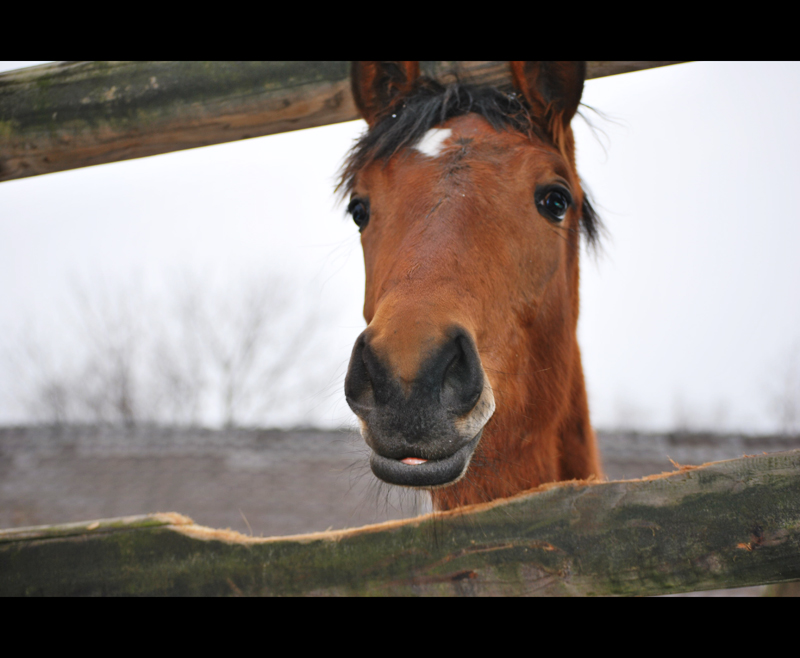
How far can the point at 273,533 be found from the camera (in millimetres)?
7914

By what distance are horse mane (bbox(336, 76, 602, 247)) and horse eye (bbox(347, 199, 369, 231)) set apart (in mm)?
181

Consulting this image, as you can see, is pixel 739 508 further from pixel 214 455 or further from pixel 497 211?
pixel 214 455

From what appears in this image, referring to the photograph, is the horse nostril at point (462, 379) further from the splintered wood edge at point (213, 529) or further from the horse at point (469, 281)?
the splintered wood edge at point (213, 529)

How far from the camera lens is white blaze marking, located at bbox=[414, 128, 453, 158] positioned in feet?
7.55

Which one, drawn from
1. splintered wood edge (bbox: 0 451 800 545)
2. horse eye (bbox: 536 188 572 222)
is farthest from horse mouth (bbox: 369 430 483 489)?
horse eye (bbox: 536 188 572 222)

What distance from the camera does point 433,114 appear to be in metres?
2.40

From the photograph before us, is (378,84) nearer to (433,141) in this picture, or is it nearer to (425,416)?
(433,141)

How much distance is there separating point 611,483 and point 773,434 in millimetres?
11762

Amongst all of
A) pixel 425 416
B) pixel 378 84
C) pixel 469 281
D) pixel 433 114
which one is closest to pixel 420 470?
pixel 425 416

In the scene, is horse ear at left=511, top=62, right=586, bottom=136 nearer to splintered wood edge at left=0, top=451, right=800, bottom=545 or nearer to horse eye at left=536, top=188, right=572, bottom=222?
horse eye at left=536, top=188, right=572, bottom=222

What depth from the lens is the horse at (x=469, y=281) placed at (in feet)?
4.91

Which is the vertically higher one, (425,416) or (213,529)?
(425,416)

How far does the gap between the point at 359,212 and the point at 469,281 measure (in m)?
0.98

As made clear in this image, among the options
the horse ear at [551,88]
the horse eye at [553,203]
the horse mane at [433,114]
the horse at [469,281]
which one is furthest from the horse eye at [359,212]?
the horse ear at [551,88]
